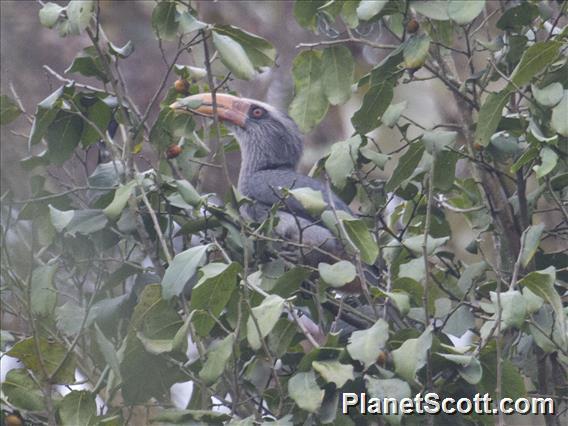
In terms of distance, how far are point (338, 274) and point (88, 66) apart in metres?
1.08

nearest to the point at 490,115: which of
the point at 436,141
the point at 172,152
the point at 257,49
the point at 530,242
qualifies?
the point at 436,141

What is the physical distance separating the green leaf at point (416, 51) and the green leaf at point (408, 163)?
0.32 metres

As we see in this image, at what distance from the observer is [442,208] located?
4316 mm

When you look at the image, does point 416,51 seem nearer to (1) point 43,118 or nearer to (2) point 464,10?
(2) point 464,10

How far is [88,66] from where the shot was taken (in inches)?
143

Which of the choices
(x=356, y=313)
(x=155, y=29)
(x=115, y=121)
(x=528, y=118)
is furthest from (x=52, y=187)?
(x=528, y=118)

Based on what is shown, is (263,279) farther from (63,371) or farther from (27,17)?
(27,17)

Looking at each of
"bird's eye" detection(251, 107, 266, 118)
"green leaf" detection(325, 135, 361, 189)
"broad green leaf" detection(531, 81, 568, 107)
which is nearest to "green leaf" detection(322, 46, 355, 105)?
"green leaf" detection(325, 135, 361, 189)

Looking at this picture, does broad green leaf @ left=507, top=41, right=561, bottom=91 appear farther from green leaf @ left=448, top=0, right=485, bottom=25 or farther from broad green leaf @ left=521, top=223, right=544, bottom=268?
broad green leaf @ left=521, top=223, right=544, bottom=268

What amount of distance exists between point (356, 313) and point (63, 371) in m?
0.87

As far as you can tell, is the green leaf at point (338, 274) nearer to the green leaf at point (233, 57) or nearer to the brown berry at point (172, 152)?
the green leaf at point (233, 57)

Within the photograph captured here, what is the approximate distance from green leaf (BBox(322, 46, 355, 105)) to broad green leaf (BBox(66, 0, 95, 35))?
821mm

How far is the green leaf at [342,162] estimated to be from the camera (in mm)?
3645

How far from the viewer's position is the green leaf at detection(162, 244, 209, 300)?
10.4ft
